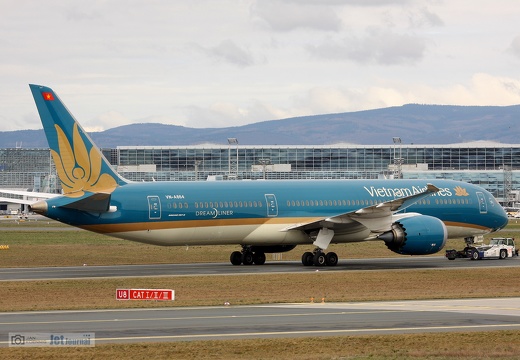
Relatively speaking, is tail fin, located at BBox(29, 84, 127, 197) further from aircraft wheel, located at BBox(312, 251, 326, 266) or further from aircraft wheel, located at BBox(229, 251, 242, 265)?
aircraft wheel, located at BBox(312, 251, 326, 266)

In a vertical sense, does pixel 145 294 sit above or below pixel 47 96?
below

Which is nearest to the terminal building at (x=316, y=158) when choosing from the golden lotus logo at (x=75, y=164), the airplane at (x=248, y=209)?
the airplane at (x=248, y=209)

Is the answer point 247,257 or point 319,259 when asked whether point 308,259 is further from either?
point 247,257

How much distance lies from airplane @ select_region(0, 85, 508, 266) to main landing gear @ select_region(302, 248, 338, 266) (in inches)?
2.1

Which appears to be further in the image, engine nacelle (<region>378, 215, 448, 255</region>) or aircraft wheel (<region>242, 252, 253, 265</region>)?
aircraft wheel (<region>242, 252, 253, 265</region>)

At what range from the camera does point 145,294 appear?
117 feet

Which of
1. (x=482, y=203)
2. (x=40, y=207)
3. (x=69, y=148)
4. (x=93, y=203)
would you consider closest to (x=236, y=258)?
(x=93, y=203)

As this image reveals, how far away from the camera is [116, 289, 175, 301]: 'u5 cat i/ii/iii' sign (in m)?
35.0

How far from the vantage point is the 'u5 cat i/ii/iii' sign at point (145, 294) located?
115ft

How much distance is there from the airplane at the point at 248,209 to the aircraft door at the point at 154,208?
51mm

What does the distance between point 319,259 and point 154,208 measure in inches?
361

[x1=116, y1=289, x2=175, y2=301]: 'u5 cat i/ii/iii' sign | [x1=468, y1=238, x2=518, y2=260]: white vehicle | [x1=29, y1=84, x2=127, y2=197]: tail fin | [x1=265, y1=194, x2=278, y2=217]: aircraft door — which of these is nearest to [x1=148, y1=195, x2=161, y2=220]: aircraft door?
[x1=29, y1=84, x2=127, y2=197]: tail fin

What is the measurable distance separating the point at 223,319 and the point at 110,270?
76.1 feet

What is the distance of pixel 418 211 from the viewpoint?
54500 mm
